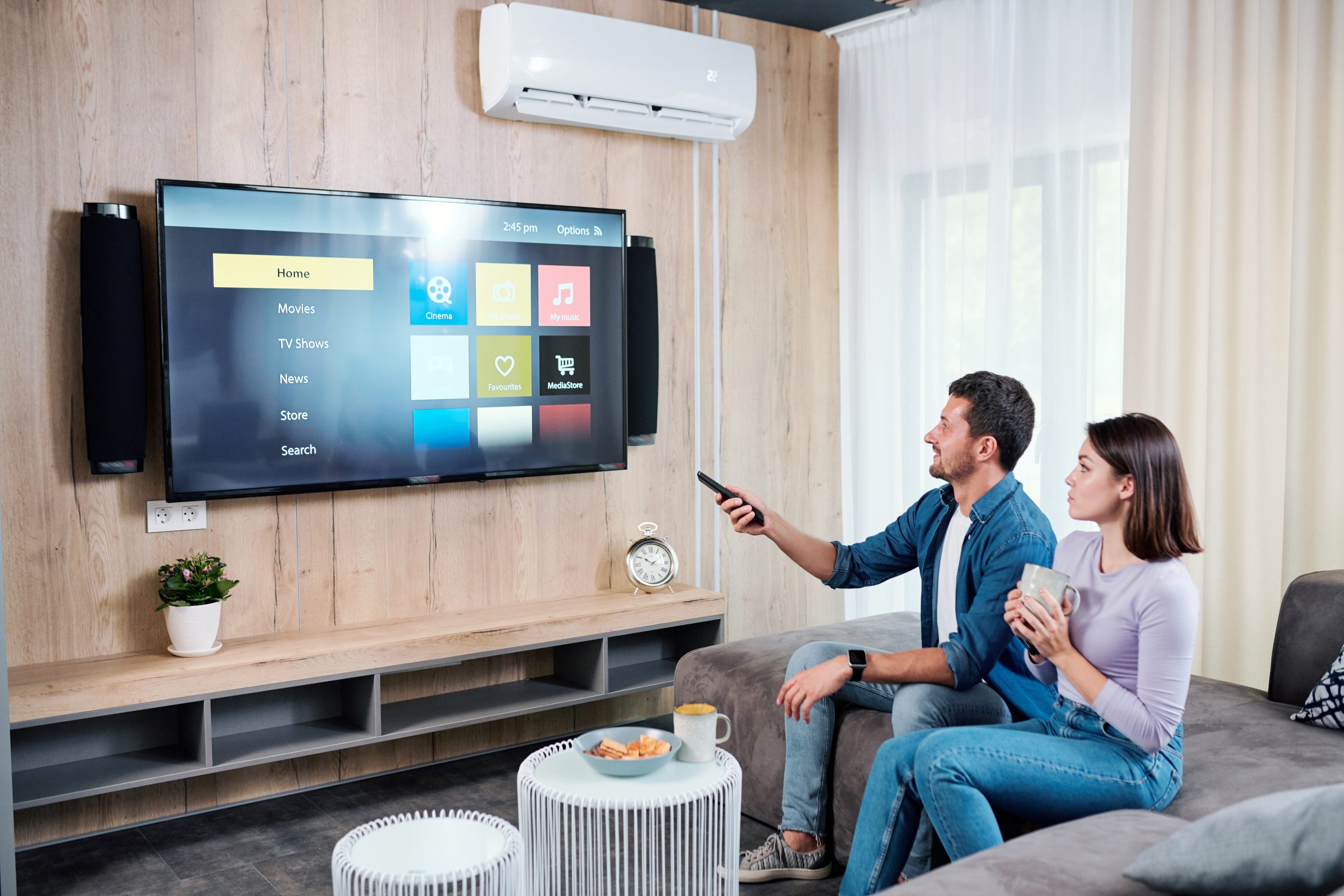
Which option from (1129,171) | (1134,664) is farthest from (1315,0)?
(1134,664)

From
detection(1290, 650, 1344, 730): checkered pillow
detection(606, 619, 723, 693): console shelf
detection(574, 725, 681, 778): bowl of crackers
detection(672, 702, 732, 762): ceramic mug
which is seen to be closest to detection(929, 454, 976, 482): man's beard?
detection(672, 702, 732, 762): ceramic mug

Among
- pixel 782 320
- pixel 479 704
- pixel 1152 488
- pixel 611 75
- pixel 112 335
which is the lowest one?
pixel 479 704

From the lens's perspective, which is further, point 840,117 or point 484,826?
point 840,117

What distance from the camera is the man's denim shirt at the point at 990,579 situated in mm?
2266

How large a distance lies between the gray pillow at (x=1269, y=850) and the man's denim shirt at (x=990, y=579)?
2.81 ft

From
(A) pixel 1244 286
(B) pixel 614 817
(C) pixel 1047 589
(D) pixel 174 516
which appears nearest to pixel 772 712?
(B) pixel 614 817

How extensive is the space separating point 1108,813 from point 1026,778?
0.49ft

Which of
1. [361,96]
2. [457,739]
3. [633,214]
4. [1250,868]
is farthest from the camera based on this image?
[633,214]

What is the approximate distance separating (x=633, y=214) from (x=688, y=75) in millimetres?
524

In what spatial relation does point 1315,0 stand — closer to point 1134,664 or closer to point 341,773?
point 1134,664

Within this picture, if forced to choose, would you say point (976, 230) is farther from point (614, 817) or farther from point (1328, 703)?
point (614, 817)

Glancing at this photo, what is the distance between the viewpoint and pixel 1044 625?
201 centimetres

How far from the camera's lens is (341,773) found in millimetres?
3391

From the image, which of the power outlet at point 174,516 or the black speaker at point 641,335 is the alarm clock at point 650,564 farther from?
the power outlet at point 174,516
